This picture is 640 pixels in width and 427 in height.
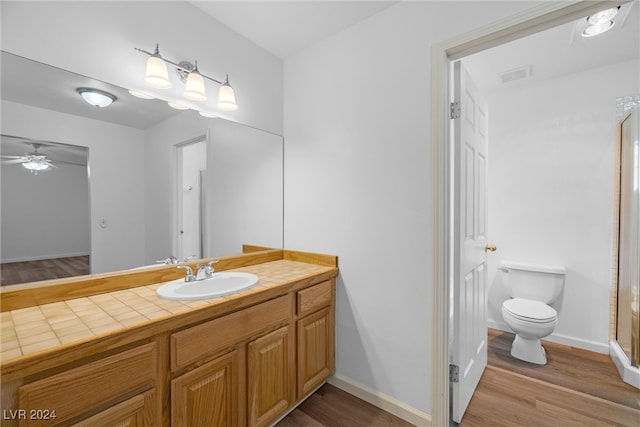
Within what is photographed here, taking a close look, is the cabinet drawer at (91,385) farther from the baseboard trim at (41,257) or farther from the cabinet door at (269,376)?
the baseboard trim at (41,257)

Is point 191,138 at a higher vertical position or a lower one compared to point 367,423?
higher

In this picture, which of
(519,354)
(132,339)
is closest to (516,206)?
(519,354)

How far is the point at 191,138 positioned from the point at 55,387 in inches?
52.6

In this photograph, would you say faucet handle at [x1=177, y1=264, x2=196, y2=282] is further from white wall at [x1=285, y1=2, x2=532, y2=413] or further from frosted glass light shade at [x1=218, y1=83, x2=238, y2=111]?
frosted glass light shade at [x1=218, y1=83, x2=238, y2=111]

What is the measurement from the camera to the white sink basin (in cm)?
120

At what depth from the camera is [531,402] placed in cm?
169

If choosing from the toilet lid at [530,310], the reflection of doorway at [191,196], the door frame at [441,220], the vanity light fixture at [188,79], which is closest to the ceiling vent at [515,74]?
the door frame at [441,220]

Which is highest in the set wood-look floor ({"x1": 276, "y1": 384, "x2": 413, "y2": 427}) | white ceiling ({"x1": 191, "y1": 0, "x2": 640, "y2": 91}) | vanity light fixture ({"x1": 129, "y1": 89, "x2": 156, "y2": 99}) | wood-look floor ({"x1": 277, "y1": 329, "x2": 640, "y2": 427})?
white ceiling ({"x1": 191, "y1": 0, "x2": 640, "y2": 91})

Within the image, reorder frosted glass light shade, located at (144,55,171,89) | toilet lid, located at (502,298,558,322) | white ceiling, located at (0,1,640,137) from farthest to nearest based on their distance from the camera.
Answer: toilet lid, located at (502,298,558,322)
frosted glass light shade, located at (144,55,171,89)
white ceiling, located at (0,1,640,137)

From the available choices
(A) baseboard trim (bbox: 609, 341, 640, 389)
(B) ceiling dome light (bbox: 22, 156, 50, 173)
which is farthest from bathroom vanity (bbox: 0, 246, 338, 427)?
(A) baseboard trim (bbox: 609, 341, 640, 389)

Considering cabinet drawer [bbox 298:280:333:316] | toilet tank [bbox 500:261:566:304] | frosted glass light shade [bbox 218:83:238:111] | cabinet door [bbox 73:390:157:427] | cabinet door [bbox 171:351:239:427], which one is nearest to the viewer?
cabinet door [bbox 73:390:157:427]

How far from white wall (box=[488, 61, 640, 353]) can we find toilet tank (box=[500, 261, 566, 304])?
0.12 meters

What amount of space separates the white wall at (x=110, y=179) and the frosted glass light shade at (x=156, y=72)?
272mm

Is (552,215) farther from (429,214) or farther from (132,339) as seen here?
(132,339)
